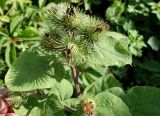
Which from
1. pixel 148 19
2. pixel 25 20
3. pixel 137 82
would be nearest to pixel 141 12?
pixel 148 19

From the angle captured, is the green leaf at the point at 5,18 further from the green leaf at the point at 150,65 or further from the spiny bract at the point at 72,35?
the spiny bract at the point at 72,35

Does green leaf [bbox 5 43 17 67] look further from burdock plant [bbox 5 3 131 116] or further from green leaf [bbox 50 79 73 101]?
burdock plant [bbox 5 3 131 116]

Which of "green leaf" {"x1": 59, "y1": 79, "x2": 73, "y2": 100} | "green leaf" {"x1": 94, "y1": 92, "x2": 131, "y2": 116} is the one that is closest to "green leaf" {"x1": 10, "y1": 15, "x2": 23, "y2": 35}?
"green leaf" {"x1": 59, "y1": 79, "x2": 73, "y2": 100}

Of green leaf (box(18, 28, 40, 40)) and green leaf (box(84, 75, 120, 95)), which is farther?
green leaf (box(18, 28, 40, 40))

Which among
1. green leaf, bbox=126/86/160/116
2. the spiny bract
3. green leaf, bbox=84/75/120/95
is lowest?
green leaf, bbox=126/86/160/116

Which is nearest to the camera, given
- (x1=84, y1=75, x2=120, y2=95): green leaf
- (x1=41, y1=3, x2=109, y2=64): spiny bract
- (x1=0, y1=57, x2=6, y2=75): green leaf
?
(x1=41, y1=3, x2=109, y2=64): spiny bract

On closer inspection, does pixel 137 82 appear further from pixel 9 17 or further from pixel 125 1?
pixel 9 17

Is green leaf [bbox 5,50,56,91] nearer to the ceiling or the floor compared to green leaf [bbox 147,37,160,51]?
nearer to the ceiling
